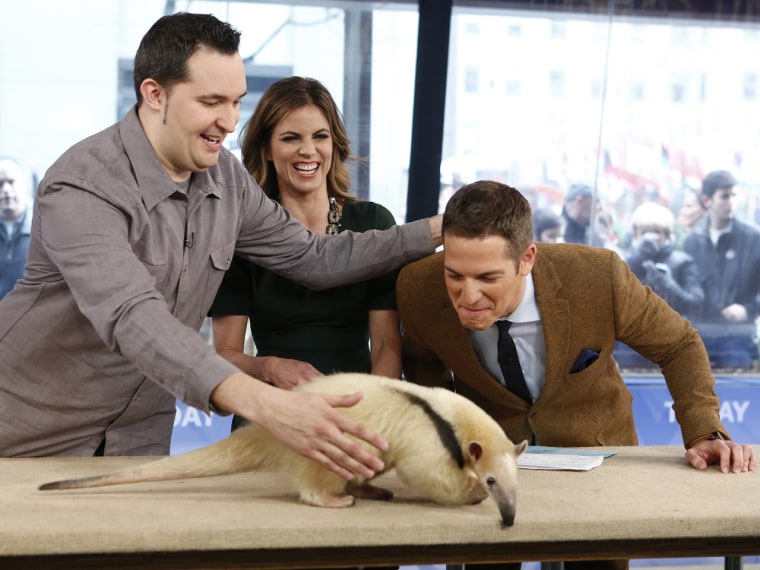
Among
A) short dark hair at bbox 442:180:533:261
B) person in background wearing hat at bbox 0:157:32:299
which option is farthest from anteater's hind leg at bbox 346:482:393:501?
person in background wearing hat at bbox 0:157:32:299

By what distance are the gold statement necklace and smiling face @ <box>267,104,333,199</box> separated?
11 centimetres

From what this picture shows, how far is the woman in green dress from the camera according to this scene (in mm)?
2883

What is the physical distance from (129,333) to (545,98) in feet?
12.7

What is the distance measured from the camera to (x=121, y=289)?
1.97 meters

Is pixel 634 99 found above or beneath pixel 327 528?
above

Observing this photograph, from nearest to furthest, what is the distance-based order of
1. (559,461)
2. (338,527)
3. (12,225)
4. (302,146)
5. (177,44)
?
(338,527)
(177,44)
(559,461)
(302,146)
(12,225)

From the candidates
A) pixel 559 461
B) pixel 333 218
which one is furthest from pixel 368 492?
pixel 333 218

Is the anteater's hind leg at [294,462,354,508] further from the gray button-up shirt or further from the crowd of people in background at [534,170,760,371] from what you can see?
the crowd of people in background at [534,170,760,371]

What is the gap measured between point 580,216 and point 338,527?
4.05 metres

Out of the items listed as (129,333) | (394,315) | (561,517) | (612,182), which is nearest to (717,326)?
(612,182)

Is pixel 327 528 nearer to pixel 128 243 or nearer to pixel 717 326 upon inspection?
pixel 128 243

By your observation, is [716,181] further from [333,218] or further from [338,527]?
[338,527]

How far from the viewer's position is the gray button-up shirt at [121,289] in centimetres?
194

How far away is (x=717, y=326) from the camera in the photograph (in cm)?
561
